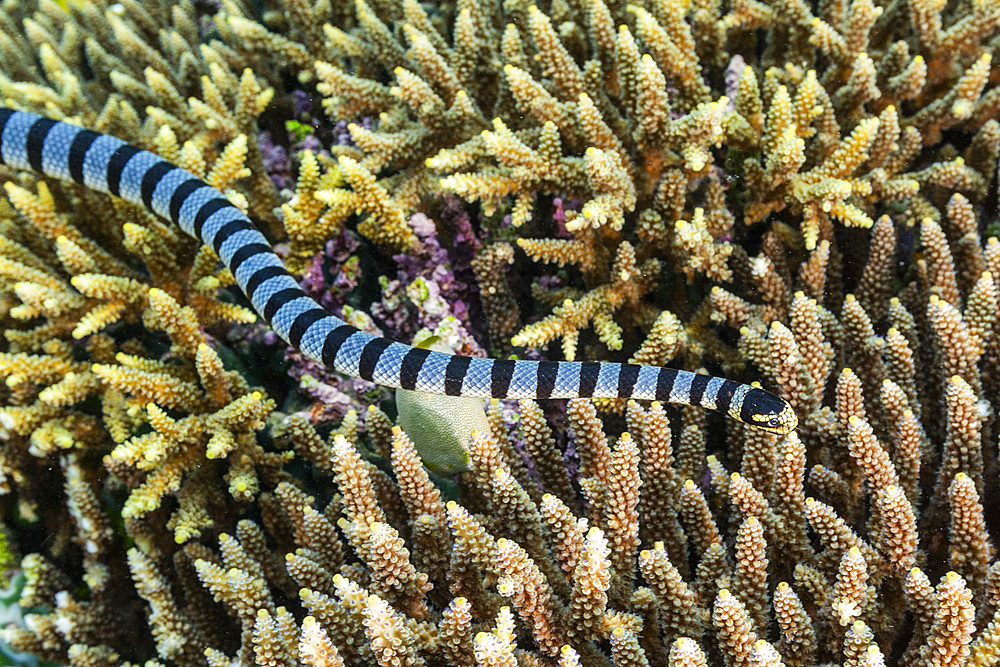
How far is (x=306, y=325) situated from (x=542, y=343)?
92 centimetres

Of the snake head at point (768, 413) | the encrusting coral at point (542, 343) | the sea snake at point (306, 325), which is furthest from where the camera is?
the sea snake at point (306, 325)

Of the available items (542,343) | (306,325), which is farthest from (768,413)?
(306,325)

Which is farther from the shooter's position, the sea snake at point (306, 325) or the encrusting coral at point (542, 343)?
the sea snake at point (306, 325)

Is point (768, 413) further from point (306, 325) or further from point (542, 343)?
point (306, 325)

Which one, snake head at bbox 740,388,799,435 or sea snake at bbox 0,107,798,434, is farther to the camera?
sea snake at bbox 0,107,798,434

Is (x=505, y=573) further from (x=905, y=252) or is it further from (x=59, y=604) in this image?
(x=905, y=252)

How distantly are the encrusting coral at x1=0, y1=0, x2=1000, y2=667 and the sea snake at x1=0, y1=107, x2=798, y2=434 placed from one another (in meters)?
0.10

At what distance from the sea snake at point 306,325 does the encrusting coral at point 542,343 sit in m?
0.10

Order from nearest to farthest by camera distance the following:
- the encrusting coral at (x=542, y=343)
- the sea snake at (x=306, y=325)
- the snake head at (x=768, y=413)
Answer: the encrusting coral at (x=542, y=343) < the snake head at (x=768, y=413) < the sea snake at (x=306, y=325)

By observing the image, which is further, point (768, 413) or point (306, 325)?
point (306, 325)

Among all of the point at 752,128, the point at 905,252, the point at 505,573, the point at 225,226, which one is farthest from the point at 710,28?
the point at 505,573

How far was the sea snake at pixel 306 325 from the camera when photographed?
97.0 inches

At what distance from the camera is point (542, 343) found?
2.65 m

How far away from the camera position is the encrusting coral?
1898mm
